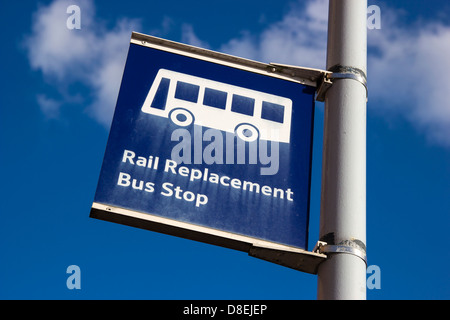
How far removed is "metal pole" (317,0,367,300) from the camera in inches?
198

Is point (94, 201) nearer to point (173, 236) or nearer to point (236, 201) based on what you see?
point (173, 236)

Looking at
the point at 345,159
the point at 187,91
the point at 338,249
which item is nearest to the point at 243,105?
the point at 187,91

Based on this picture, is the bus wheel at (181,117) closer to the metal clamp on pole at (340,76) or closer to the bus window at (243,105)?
the bus window at (243,105)

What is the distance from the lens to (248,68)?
6031 millimetres

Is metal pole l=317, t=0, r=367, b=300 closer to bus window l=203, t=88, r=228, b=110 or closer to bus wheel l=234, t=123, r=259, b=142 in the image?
bus wheel l=234, t=123, r=259, b=142

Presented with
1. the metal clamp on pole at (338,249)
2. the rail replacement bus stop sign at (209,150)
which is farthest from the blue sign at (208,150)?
the metal clamp on pole at (338,249)

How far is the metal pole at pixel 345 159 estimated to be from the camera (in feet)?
16.5

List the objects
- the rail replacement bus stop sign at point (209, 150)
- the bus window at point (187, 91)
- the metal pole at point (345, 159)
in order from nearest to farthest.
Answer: the metal pole at point (345, 159) → the rail replacement bus stop sign at point (209, 150) → the bus window at point (187, 91)

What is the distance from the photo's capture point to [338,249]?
16.6ft

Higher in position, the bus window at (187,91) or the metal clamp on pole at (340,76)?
the metal clamp on pole at (340,76)

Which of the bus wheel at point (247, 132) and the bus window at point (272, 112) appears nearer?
the bus wheel at point (247, 132)

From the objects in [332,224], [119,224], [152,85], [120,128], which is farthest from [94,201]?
[332,224]
